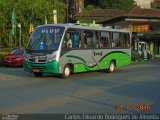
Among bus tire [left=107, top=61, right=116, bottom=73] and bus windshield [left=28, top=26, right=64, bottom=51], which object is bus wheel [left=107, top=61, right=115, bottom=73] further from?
bus windshield [left=28, top=26, right=64, bottom=51]

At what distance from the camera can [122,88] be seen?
16.3 m

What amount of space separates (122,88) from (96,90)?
4.11 feet

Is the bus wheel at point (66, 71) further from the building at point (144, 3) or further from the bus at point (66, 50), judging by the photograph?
the building at point (144, 3)

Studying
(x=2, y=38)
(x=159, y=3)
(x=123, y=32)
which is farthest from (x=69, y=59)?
(x=159, y=3)

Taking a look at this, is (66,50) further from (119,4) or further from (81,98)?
(119,4)

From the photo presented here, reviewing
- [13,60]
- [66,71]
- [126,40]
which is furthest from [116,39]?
[13,60]

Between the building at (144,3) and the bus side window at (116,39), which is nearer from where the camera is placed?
the bus side window at (116,39)

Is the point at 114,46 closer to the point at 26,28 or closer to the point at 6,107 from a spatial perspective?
the point at 6,107

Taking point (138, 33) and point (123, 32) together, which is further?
point (138, 33)

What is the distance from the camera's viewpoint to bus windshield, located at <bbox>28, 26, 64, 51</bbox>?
20.3m

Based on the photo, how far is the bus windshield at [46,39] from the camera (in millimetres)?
20297

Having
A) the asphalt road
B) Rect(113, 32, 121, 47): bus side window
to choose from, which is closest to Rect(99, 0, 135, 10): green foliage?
Rect(113, 32, 121, 47): bus side window

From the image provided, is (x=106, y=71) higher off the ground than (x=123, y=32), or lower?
lower

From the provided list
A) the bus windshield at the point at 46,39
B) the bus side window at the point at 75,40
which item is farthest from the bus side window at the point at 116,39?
the bus windshield at the point at 46,39
